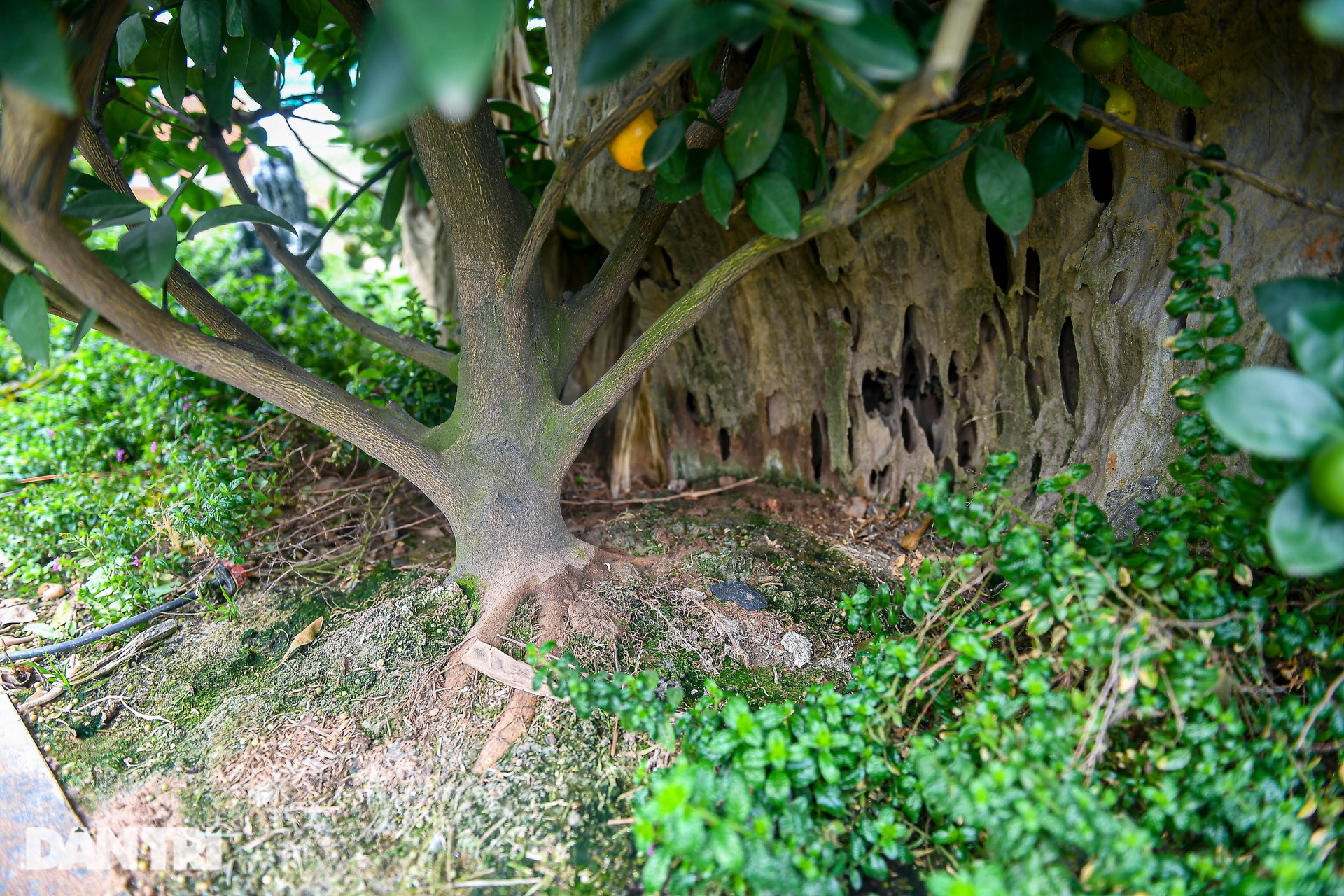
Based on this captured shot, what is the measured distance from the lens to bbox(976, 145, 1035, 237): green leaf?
3.82 ft

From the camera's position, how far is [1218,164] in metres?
1.24

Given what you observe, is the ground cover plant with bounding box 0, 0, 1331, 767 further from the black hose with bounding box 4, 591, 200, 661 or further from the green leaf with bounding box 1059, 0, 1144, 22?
the black hose with bounding box 4, 591, 200, 661

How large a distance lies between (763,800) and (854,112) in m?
1.03

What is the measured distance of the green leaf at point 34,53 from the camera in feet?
2.58

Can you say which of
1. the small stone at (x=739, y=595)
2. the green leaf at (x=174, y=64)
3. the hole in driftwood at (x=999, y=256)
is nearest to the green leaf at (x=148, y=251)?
the green leaf at (x=174, y=64)

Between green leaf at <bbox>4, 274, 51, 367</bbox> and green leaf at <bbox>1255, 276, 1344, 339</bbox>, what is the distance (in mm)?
1755

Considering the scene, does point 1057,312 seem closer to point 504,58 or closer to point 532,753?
point 532,753

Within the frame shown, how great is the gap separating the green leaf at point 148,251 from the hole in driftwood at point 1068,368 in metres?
1.89

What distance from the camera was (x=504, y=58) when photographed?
2.88 meters

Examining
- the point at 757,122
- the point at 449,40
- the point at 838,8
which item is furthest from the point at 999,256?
the point at 449,40

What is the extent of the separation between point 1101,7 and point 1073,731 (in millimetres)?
980

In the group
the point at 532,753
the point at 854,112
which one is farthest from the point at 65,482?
the point at 854,112

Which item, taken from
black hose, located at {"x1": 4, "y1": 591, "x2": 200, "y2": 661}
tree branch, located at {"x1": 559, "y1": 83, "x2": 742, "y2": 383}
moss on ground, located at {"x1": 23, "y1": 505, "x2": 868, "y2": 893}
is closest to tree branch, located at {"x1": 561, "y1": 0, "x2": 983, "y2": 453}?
tree branch, located at {"x1": 559, "y1": 83, "x2": 742, "y2": 383}

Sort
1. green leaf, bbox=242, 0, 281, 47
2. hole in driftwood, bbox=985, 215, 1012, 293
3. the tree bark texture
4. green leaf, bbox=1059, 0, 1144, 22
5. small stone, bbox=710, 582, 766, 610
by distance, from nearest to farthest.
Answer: green leaf, bbox=1059, 0, 1144, 22
the tree bark texture
green leaf, bbox=242, 0, 281, 47
small stone, bbox=710, 582, 766, 610
hole in driftwood, bbox=985, 215, 1012, 293
